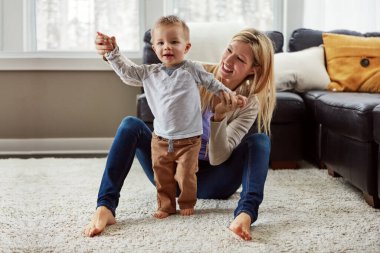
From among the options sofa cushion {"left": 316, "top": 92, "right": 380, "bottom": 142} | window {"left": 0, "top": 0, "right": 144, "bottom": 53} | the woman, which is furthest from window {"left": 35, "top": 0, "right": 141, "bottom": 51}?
the woman

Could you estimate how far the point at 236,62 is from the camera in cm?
186

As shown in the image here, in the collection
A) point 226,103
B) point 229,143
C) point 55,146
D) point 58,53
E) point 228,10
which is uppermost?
point 228,10

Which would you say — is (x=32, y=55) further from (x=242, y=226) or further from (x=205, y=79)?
(x=242, y=226)

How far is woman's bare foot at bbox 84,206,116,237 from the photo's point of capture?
1.62m

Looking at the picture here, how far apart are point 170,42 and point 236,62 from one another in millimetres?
295

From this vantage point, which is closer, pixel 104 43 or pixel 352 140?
pixel 104 43

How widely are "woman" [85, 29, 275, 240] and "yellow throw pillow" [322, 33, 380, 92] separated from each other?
4.48 feet

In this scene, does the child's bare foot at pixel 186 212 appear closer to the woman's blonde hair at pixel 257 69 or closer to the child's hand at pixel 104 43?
the woman's blonde hair at pixel 257 69

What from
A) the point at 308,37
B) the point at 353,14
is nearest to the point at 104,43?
the point at 308,37

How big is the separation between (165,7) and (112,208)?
2465 mm

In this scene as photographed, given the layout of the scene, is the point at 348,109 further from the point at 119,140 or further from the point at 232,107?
the point at 119,140

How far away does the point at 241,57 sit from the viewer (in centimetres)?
186

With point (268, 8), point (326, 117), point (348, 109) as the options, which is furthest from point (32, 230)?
point (268, 8)

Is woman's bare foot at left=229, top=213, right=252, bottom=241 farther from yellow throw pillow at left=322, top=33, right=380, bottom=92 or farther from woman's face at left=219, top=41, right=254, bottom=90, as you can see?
yellow throw pillow at left=322, top=33, right=380, bottom=92
